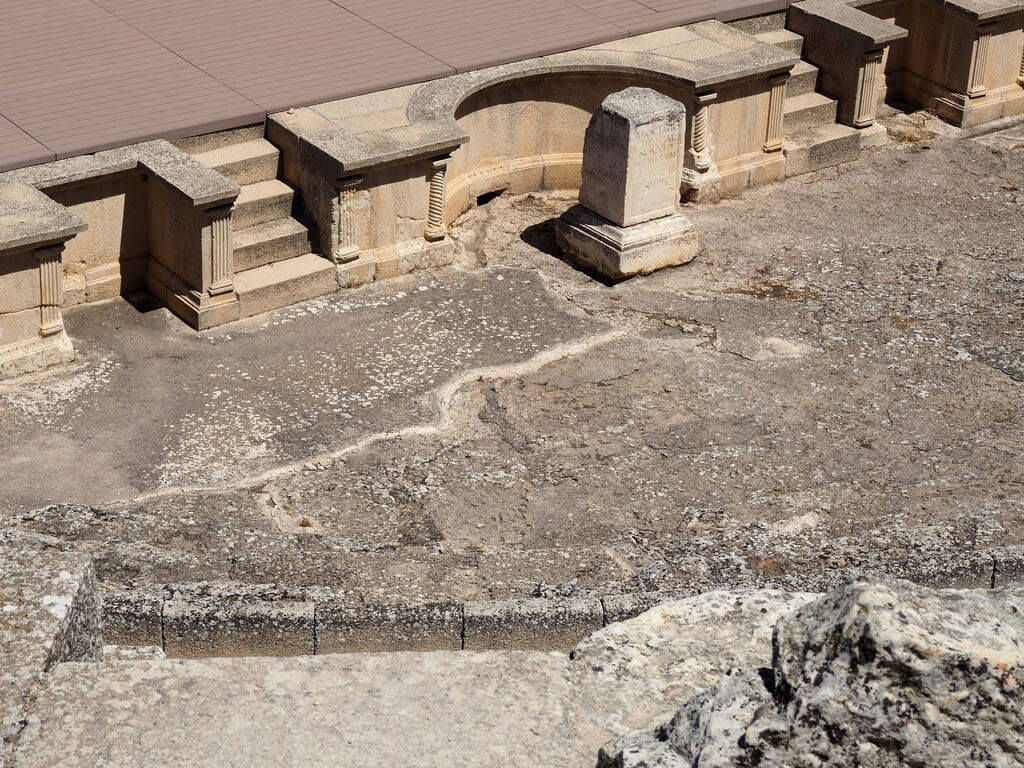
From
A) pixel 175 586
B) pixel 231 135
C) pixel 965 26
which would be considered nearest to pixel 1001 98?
pixel 965 26

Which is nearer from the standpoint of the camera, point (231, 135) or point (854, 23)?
point (231, 135)

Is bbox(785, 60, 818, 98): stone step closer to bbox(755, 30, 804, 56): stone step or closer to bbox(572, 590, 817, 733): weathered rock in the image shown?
bbox(755, 30, 804, 56): stone step

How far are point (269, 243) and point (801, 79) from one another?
5.27m

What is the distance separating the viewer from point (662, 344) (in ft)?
34.6

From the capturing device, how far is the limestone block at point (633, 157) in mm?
11000

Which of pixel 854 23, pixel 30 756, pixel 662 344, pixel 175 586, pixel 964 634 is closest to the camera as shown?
pixel 964 634

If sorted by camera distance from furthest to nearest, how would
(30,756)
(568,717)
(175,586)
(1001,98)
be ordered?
1. (1001,98)
2. (175,586)
3. (568,717)
4. (30,756)

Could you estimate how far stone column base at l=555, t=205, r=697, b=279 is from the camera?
1130 centimetres

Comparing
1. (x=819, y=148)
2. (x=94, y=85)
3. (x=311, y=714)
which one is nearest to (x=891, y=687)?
(x=311, y=714)

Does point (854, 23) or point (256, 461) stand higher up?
point (854, 23)

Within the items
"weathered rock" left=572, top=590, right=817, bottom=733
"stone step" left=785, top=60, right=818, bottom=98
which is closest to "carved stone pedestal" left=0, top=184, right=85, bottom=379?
"weathered rock" left=572, top=590, right=817, bottom=733

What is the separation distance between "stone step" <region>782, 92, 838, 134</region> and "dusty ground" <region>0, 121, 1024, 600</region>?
123cm

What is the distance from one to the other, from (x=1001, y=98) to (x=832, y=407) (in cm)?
593

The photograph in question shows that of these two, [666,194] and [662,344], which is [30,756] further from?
[666,194]
